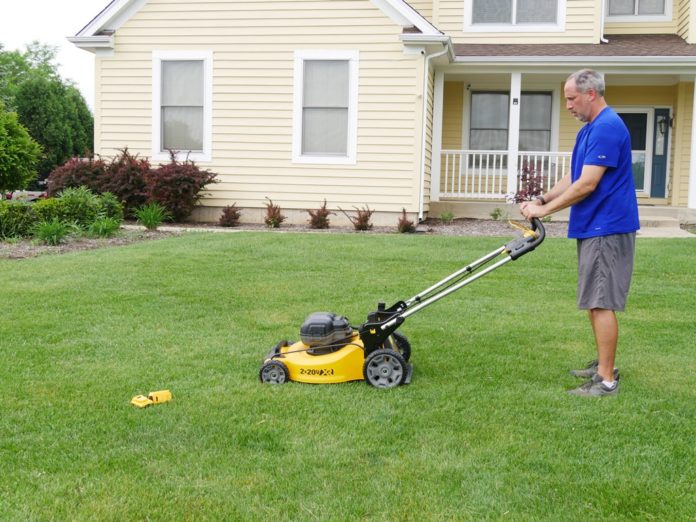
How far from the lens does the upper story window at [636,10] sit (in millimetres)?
18328

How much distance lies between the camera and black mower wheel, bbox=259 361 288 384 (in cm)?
493

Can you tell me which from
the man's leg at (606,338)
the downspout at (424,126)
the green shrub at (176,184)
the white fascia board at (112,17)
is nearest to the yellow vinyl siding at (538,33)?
the downspout at (424,126)

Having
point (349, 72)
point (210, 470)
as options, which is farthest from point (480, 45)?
point (210, 470)

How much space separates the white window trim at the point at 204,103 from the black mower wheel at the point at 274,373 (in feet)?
35.4

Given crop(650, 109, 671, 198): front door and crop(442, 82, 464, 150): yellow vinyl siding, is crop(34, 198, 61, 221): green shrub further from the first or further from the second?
crop(650, 109, 671, 198): front door

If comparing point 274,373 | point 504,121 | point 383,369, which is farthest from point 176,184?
point 383,369

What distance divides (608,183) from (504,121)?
45.2 feet

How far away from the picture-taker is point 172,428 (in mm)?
4117

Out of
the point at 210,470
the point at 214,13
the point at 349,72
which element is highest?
the point at 214,13

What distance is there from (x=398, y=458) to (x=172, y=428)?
118cm

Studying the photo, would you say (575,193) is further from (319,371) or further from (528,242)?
(319,371)

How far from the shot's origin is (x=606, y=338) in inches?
190

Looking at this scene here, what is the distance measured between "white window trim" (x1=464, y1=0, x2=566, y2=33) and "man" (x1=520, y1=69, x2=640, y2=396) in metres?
13.2

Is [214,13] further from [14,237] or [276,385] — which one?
[276,385]
